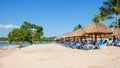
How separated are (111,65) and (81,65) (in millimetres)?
1297

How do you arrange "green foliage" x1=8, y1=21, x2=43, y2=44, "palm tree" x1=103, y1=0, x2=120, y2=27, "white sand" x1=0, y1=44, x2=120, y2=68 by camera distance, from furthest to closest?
"green foliage" x1=8, y1=21, x2=43, y2=44 < "palm tree" x1=103, y1=0, x2=120, y2=27 < "white sand" x1=0, y1=44, x2=120, y2=68

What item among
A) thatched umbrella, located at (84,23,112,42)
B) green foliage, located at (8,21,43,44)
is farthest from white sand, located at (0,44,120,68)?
green foliage, located at (8,21,43,44)

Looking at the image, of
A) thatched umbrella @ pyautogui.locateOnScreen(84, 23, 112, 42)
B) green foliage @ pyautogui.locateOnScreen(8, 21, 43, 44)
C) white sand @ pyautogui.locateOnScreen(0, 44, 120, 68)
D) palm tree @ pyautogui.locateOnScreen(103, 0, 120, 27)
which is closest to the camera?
white sand @ pyautogui.locateOnScreen(0, 44, 120, 68)

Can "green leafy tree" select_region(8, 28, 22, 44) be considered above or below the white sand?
above

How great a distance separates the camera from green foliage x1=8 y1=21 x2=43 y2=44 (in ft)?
139

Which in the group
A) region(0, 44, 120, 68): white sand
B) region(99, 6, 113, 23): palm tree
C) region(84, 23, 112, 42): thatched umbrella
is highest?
region(99, 6, 113, 23): palm tree

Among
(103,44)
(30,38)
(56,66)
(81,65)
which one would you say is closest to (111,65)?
(81,65)

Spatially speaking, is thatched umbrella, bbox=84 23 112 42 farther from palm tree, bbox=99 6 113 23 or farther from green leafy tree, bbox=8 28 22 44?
green leafy tree, bbox=8 28 22 44

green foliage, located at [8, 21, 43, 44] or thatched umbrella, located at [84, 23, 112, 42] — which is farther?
green foliage, located at [8, 21, 43, 44]

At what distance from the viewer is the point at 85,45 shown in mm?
20484

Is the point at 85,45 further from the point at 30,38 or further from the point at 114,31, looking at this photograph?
the point at 30,38

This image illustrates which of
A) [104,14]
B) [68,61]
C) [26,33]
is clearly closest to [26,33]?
[26,33]

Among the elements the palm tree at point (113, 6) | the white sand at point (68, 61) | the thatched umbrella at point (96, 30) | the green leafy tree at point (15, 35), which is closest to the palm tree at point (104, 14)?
the palm tree at point (113, 6)

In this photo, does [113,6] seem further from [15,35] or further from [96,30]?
[15,35]
